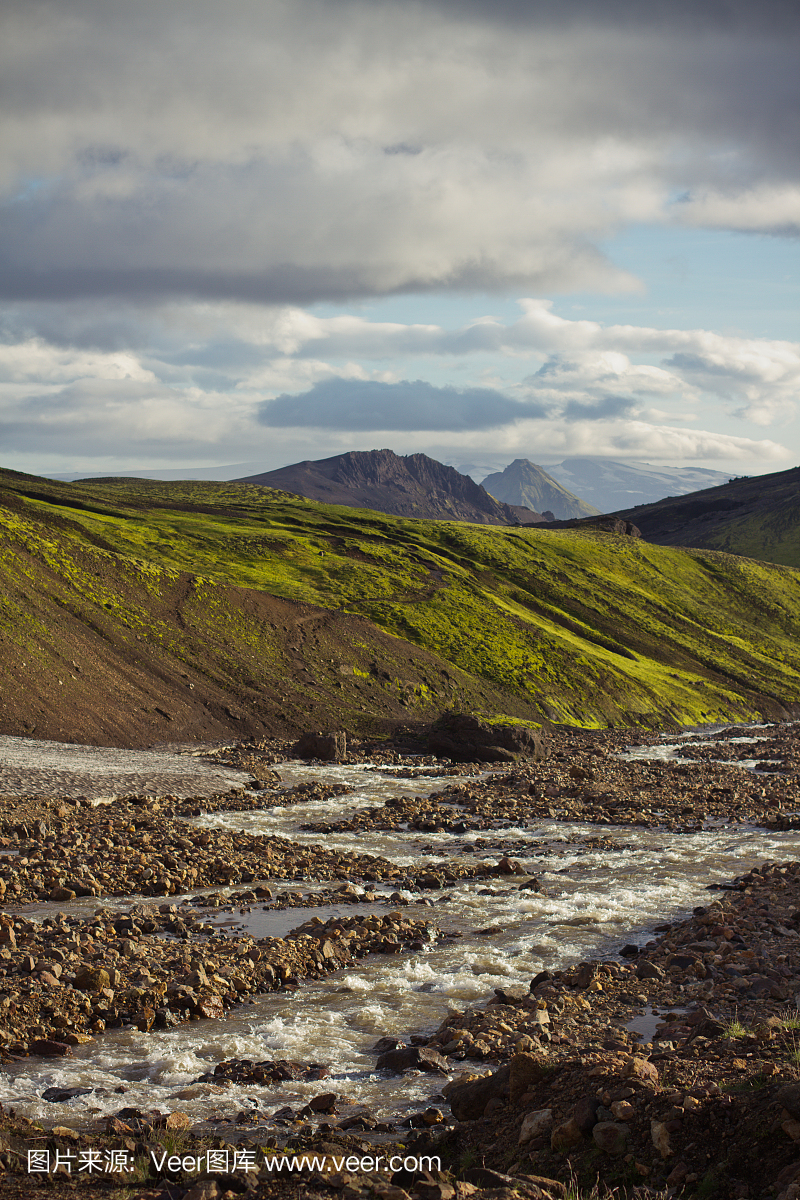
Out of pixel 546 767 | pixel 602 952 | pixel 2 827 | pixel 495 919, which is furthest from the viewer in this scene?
pixel 546 767

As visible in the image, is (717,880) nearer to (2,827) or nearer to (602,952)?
(602,952)

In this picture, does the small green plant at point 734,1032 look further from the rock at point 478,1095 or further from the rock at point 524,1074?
the rock at point 478,1095

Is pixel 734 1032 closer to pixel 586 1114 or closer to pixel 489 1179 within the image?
pixel 586 1114

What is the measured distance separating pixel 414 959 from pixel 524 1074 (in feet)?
28.4

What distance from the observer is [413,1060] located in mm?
13758

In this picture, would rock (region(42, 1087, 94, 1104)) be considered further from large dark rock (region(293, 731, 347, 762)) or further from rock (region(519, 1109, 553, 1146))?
large dark rock (region(293, 731, 347, 762))

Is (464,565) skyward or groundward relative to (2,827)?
skyward

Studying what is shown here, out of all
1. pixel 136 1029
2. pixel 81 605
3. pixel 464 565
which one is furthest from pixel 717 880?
pixel 464 565

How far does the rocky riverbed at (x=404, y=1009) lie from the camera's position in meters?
9.60

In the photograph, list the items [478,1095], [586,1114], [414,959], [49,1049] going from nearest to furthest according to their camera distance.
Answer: [586,1114], [478,1095], [49,1049], [414,959]

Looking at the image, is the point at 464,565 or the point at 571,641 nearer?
the point at 571,641

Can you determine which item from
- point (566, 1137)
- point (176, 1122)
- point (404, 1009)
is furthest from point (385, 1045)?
point (566, 1137)

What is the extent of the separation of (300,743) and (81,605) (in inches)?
856

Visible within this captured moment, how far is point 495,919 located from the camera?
23031 millimetres
